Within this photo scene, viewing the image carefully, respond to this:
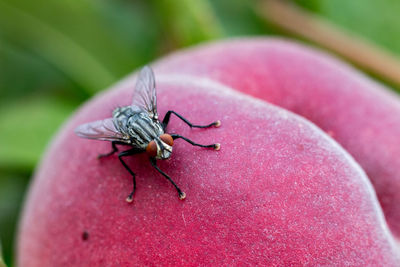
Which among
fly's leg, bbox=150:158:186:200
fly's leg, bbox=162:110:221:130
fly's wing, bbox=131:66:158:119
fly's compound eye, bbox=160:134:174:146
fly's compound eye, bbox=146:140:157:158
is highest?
fly's wing, bbox=131:66:158:119

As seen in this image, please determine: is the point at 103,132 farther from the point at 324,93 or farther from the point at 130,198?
the point at 324,93

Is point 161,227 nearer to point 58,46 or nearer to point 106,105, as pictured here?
point 106,105

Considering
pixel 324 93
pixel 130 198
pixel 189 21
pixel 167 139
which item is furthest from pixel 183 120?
pixel 189 21

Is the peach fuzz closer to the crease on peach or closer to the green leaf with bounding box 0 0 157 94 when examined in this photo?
the crease on peach

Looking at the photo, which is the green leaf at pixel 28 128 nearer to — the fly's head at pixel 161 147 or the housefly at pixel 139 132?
the housefly at pixel 139 132

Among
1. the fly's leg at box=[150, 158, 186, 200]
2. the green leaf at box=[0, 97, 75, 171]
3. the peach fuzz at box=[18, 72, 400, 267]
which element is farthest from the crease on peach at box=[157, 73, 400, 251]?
the green leaf at box=[0, 97, 75, 171]

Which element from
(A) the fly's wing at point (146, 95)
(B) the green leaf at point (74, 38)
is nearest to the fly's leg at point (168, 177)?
(A) the fly's wing at point (146, 95)
